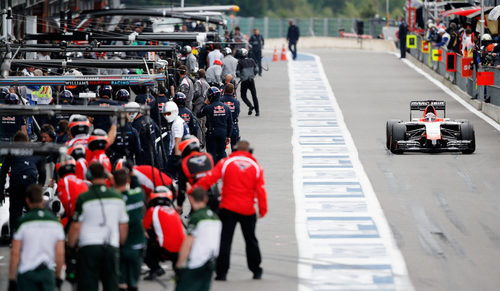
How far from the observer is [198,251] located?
10.9m

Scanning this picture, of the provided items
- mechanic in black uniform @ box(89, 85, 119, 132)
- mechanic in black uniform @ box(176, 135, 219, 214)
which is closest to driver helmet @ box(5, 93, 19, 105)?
mechanic in black uniform @ box(89, 85, 119, 132)

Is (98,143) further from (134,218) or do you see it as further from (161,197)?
(134,218)

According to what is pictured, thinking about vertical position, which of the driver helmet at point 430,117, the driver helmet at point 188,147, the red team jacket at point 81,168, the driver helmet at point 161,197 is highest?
the driver helmet at point 188,147

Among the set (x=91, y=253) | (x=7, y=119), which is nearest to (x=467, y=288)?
(x=91, y=253)

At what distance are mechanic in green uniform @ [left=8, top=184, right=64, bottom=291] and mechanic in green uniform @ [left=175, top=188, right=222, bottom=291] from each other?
1200 mm

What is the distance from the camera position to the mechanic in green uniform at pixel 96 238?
11234 mm

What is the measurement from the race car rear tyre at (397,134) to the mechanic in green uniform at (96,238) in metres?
12.0

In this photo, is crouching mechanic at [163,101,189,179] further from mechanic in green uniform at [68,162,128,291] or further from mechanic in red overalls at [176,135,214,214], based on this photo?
mechanic in green uniform at [68,162,128,291]

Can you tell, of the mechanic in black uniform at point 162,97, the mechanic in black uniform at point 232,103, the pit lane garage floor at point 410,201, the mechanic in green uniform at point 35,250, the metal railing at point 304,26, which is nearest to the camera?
the mechanic in green uniform at point 35,250

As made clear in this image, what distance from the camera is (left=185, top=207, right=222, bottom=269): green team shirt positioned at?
10945 millimetres

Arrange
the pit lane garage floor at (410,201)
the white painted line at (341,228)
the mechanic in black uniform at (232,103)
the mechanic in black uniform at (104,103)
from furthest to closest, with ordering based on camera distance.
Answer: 1. the mechanic in black uniform at (232,103)
2. the mechanic in black uniform at (104,103)
3. the pit lane garage floor at (410,201)
4. the white painted line at (341,228)

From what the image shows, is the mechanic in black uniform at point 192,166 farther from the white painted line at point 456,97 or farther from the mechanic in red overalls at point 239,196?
the white painted line at point 456,97

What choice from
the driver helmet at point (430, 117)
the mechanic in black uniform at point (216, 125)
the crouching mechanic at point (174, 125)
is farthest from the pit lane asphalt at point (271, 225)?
the driver helmet at point (430, 117)

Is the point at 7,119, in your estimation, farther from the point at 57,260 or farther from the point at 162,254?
the point at 57,260
